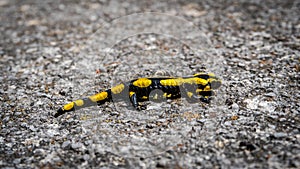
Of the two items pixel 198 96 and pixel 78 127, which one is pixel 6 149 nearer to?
pixel 78 127

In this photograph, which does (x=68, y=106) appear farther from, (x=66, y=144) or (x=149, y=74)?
(x=149, y=74)

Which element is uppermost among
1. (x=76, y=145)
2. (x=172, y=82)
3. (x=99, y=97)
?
(x=172, y=82)

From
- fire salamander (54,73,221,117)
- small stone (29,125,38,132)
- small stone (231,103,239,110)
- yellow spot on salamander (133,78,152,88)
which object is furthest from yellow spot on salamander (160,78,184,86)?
small stone (29,125,38,132)

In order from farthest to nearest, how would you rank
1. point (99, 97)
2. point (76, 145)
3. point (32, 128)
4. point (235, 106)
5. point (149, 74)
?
point (149, 74) < point (99, 97) < point (235, 106) < point (32, 128) < point (76, 145)

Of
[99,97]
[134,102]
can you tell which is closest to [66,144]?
[99,97]

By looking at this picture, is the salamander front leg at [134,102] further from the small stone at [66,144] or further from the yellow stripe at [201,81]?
the small stone at [66,144]

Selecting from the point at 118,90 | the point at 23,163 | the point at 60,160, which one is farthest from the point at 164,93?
the point at 23,163
